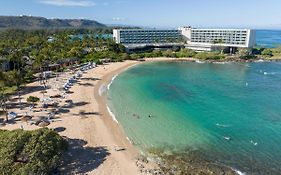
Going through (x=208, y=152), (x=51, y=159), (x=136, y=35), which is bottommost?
(x=208, y=152)

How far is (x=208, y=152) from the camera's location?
104 feet

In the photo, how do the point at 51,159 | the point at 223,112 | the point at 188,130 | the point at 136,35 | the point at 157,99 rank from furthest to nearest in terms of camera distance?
the point at 136,35 → the point at 157,99 → the point at 223,112 → the point at 188,130 → the point at 51,159

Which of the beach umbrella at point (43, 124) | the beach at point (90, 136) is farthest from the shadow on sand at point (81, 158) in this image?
the beach umbrella at point (43, 124)

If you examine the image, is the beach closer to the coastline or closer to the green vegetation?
the coastline

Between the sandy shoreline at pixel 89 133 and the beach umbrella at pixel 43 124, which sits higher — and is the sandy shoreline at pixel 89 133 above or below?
below

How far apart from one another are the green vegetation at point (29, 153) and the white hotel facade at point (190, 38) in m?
94.1

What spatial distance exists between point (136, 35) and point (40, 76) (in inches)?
3048

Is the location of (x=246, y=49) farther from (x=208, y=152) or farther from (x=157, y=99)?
(x=208, y=152)

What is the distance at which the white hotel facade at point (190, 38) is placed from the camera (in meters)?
118

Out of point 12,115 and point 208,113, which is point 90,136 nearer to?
point 12,115

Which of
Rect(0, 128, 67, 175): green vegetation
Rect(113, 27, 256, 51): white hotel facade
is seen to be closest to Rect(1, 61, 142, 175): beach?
Rect(0, 128, 67, 175): green vegetation

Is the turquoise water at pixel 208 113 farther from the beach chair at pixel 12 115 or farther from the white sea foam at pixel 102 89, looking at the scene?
the beach chair at pixel 12 115

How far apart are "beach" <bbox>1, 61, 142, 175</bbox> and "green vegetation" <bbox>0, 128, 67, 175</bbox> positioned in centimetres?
225

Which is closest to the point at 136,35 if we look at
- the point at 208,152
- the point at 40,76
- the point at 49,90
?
the point at 40,76
